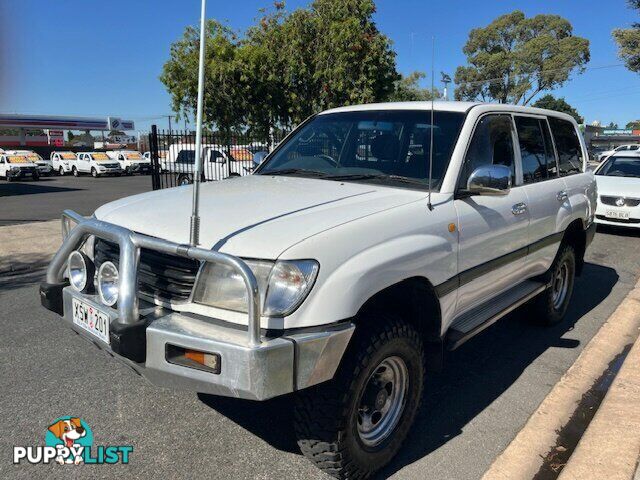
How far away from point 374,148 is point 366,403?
1.78m

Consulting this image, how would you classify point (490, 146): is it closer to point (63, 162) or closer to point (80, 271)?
point (80, 271)

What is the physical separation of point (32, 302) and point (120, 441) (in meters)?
3.23

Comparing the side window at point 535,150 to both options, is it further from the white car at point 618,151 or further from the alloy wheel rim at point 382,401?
the white car at point 618,151

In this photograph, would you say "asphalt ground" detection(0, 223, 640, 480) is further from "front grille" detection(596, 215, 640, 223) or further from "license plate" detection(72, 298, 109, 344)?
"front grille" detection(596, 215, 640, 223)

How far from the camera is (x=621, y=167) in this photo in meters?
11.3

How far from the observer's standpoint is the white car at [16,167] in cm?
2915

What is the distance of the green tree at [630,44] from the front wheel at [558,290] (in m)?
17.6

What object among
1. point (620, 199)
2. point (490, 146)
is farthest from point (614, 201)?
point (490, 146)

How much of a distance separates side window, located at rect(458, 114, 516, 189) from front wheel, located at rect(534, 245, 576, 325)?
1389mm

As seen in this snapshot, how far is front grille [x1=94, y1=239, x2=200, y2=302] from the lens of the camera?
2402 mm

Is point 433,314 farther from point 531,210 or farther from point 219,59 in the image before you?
point 219,59

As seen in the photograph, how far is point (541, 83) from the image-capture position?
38.2m

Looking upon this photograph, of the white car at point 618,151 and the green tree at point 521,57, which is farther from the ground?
the green tree at point 521,57

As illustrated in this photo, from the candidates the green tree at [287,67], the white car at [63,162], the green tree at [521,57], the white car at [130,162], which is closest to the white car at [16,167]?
the white car at [63,162]
